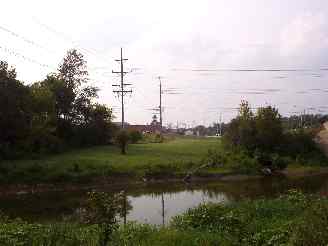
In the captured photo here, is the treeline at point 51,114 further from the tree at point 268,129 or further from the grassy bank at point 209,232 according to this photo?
the grassy bank at point 209,232

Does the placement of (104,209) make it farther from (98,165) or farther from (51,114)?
(51,114)

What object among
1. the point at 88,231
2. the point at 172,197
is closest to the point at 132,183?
the point at 172,197

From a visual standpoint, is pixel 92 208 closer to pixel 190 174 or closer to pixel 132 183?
pixel 132 183

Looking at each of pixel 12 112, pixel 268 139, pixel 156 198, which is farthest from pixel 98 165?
pixel 268 139

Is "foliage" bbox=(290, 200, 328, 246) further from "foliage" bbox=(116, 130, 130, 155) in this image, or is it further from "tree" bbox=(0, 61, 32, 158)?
"foliage" bbox=(116, 130, 130, 155)

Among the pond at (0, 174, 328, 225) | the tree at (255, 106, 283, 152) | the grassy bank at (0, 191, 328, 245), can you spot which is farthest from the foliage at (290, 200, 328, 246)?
the tree at (255, 106, 283, 152)

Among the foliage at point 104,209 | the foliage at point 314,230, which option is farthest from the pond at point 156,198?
the foliage at point 314,230

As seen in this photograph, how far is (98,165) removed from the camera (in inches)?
1646

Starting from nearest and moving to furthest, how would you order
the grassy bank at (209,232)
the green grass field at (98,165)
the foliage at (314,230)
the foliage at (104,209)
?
the foliage at (314,230) < the grassy bank at (209,232) < the foliage at (104,209) < the green grass field at (98,165)

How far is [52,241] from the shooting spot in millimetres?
11984

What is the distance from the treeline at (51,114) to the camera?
41438 millimetres

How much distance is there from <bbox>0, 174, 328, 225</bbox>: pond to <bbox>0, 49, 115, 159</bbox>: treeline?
353 inches

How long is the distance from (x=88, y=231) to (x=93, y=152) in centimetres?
3685

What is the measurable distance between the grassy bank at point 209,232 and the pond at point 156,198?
575 centimetres
